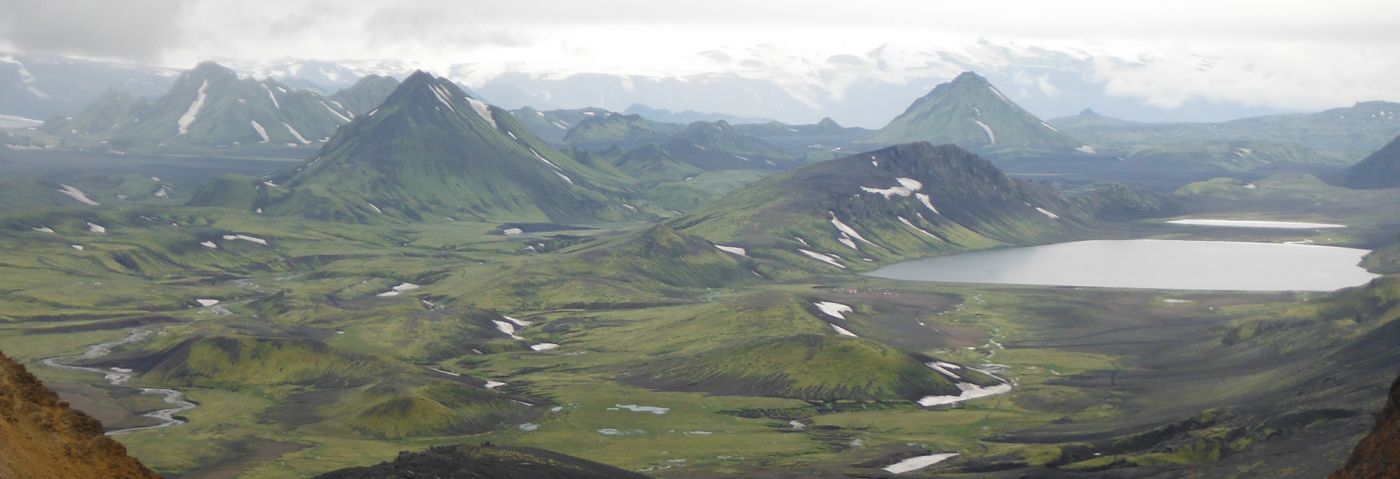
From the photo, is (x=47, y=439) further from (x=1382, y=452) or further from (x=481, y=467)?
(x=1382, y=452)

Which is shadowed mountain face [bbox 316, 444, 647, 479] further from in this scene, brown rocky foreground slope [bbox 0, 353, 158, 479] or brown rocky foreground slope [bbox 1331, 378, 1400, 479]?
brown rocky foreground slope [bbox 1331, 378, 1400, 479]

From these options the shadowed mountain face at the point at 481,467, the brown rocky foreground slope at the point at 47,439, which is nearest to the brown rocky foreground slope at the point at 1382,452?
the brown rocky foreground slope at the point at 47,439

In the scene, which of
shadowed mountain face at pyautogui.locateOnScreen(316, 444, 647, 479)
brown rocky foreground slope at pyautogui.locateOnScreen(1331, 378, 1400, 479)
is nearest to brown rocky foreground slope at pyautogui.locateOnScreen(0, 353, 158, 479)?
shadowed mountain face at pyautogui.locateOnScreen(316, 444, 647, 479)

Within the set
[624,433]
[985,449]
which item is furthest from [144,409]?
[985,449]

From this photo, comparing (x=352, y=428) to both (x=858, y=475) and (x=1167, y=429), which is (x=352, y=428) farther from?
(x=1167, y=429)

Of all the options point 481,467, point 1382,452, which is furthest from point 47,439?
point 1382,452

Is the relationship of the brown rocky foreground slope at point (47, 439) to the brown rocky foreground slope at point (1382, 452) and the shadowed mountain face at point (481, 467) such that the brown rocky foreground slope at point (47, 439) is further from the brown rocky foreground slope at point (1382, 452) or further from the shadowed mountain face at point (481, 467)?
the brown rocky foreground slope at point (1382, 452)
